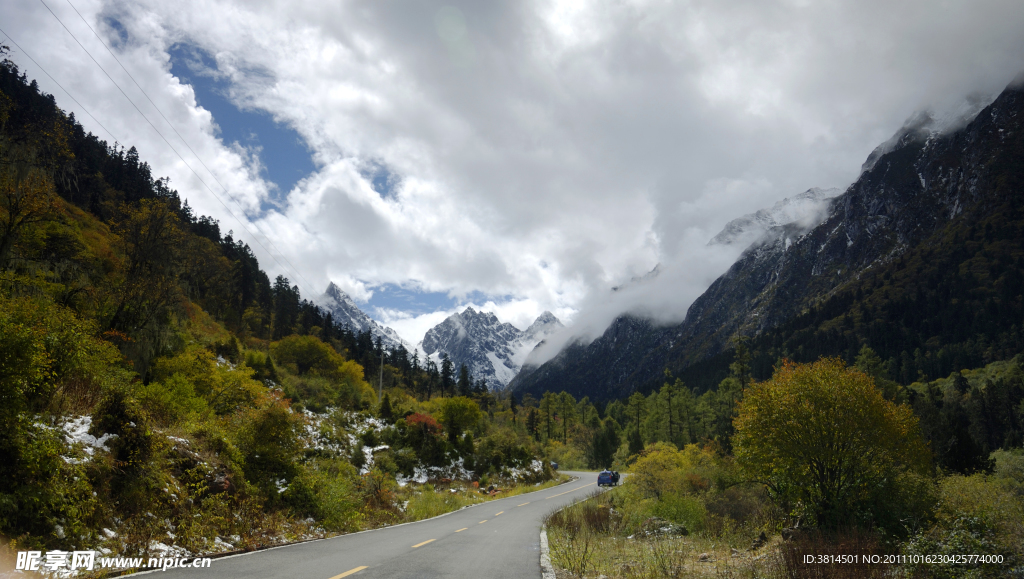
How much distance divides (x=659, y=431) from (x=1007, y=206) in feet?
670

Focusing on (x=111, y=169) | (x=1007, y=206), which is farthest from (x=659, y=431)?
(x=1007, y=206)

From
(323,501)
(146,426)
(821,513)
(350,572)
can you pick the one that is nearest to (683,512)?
(821,513)

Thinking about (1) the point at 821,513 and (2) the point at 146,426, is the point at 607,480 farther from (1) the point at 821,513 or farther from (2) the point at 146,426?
(2) the point at 146,426

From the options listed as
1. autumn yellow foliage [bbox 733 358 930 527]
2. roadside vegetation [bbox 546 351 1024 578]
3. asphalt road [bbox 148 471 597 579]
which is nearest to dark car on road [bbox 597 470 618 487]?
roadside vegetation [bbox 546 351 1024 578]

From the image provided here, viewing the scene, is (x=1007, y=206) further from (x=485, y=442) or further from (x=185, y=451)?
(x=185, y=451)

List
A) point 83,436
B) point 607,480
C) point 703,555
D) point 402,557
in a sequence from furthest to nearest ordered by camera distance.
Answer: point 607,480 → point 703,555 → point 402,557 → point 83,436

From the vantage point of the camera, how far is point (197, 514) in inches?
385

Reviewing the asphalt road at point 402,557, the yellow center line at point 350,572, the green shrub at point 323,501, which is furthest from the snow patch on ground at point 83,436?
the green shrub at point 323,501

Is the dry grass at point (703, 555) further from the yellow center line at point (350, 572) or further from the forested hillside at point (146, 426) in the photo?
the forested hillside at point (146, 426)

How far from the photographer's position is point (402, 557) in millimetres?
9586

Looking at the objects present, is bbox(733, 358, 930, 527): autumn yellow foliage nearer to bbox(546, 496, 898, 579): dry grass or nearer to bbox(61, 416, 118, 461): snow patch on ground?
bbox(546, 496, 898, 579): dry grass

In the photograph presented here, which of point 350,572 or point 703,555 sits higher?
point 350,572

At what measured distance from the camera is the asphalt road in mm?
7586

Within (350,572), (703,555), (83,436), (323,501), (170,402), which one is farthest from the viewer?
(323,501)
